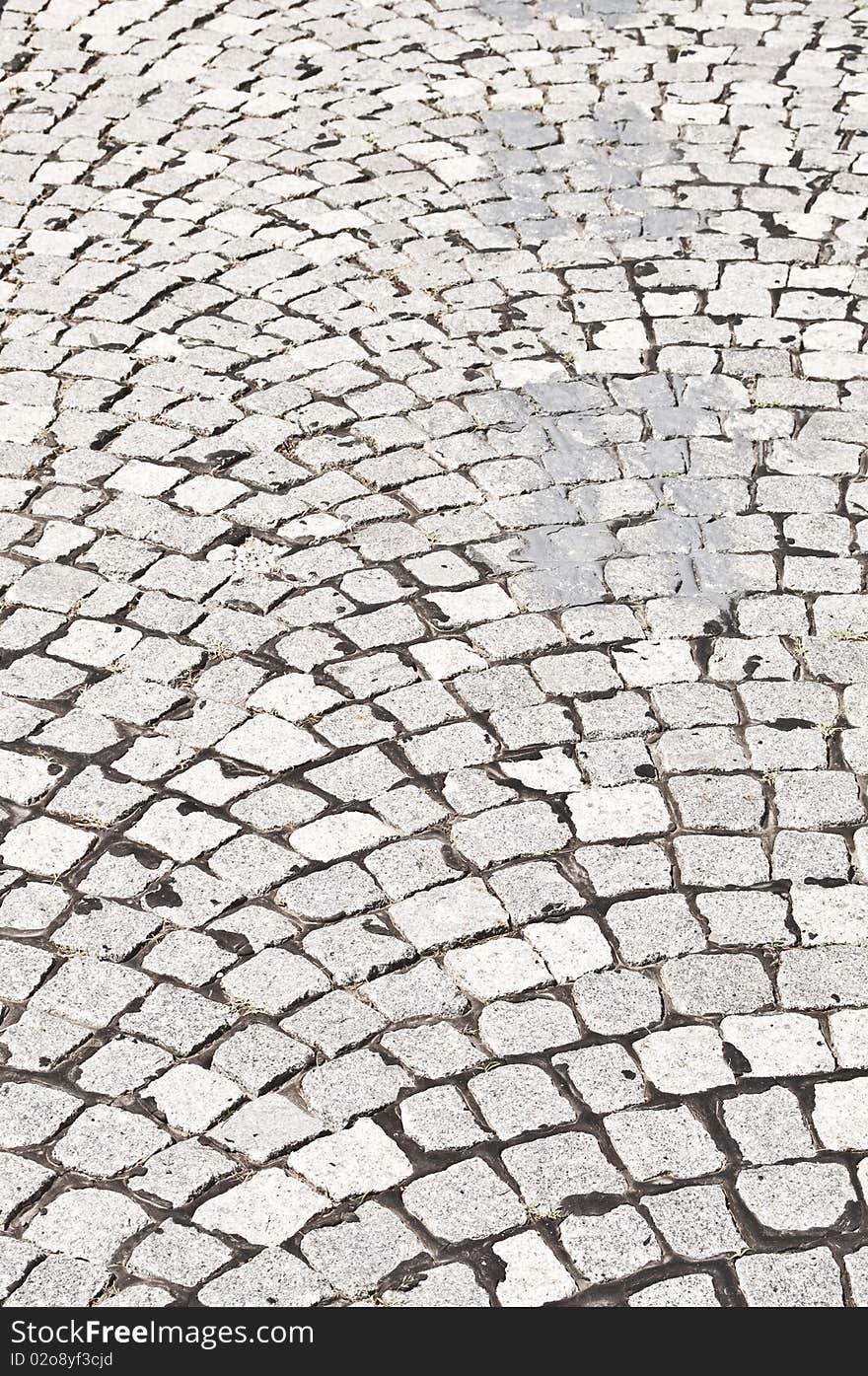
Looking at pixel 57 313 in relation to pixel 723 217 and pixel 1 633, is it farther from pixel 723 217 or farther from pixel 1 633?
pixel 723 217

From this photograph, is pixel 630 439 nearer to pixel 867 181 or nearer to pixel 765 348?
pixel 765 348

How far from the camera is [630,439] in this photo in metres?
5.45

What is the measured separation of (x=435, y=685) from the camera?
15.0ft

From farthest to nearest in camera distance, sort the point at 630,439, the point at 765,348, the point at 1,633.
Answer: the point at 765,348
the point at 630,439
the point at 1,633

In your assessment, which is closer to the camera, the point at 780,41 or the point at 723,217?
the point at 723,217

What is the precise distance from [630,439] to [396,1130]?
280 centimetres

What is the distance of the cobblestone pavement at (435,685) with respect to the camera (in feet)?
11.0

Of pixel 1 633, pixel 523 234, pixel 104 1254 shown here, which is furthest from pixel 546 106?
pixel 104 1254

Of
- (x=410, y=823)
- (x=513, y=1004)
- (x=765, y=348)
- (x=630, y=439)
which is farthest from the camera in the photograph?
(x=765, y=348)

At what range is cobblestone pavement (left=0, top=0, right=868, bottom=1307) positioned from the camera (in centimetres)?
336

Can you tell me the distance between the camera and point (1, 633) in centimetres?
474

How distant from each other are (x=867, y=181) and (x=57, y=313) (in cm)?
346

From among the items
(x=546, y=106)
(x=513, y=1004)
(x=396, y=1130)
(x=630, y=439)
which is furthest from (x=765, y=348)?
(x=396, y=1130)

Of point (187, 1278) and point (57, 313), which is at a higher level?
point (57, 313)
